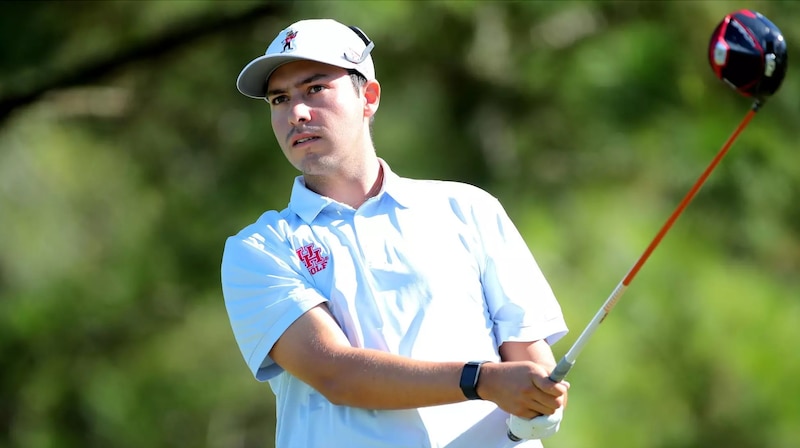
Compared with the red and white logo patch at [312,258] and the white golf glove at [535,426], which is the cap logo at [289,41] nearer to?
the red and white logo patch at [312,258]

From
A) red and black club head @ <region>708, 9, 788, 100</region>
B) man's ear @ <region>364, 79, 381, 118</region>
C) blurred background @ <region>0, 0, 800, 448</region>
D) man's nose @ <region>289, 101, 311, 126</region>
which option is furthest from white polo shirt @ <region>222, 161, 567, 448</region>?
blurred background @ <region>0, 0, 800, 448</region>

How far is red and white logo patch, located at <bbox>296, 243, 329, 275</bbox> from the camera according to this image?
2.56 m

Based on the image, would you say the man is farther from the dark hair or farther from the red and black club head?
the red and black club head

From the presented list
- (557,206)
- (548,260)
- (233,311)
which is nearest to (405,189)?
(233,311)

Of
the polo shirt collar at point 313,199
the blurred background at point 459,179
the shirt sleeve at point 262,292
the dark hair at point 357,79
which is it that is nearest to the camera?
the shirt sleeve at point 262,292

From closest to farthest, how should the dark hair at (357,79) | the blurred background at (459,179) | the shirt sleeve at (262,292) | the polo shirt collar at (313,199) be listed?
the shirt sleeve at (262,292) < the polo shirt collar at (313,199) < the dark hair at (357,79) < the blurred background at (459,179)

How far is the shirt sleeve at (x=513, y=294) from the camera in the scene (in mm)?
2586

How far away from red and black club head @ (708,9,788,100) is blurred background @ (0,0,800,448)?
2.77 meters

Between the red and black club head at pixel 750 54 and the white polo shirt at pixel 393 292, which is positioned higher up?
the red and black club head at pixel 750 54

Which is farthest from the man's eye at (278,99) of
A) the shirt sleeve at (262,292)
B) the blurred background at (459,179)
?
the blurred background at (459,179)

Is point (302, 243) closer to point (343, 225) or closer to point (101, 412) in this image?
point (343, 225)

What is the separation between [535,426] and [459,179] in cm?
392

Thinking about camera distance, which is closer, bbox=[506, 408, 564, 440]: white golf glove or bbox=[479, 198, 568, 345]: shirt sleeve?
bbox=[506, 408, 564, 440]: white golf glove

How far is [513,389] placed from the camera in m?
2.31
